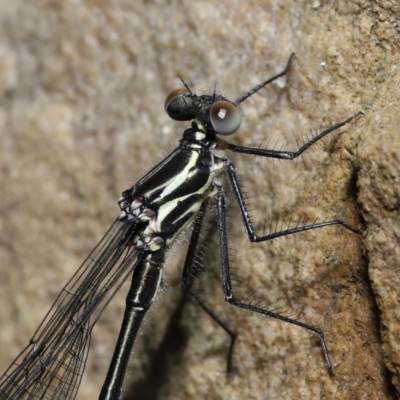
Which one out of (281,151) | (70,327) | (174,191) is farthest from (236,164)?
(70,327)

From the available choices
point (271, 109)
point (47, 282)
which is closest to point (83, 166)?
point (47, 282)

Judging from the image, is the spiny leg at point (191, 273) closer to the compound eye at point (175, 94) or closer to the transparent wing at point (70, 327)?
the transparent wing at point (70, 327)

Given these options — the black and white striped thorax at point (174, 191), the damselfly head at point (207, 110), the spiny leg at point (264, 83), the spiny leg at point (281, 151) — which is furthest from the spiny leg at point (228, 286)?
the spiny leg at point (264, 83)

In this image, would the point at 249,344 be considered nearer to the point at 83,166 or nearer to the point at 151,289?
the point at 151,289

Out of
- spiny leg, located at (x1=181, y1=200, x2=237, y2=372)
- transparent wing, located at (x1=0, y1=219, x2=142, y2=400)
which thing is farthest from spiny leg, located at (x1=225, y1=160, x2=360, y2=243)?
transparent wing, located at (x1=0, y1=219, x2=142, y2=400)

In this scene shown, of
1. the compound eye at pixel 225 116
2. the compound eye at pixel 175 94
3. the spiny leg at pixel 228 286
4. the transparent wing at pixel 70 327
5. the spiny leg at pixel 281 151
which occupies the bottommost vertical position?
the transparent wing at pixel 70 327

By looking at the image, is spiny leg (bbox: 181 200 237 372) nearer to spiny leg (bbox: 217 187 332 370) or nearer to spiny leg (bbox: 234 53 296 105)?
spiny leg (bbox: 217 187 332 370)

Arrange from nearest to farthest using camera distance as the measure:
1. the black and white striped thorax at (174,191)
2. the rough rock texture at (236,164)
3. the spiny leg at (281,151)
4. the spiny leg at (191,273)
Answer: the rough rock texture at (236,164), the spiny leg at (281,151), the black and white striped thorax at (174,191), the spiny leg at (191,273)
